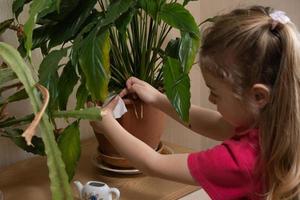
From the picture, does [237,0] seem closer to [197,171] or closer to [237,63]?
[237,63]

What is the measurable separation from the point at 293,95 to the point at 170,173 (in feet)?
0.95

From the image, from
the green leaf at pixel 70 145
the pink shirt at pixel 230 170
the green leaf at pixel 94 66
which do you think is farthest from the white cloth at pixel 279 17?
the green leaf at pixel 70 145

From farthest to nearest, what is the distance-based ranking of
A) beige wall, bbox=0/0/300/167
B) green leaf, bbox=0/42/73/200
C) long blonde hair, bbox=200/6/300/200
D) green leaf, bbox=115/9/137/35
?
beige wall, bbox=0/0/300/167 → green leaf, bbox=115/9/137/35 → long blonde hair, bbox=200/6/300/200 → green leaf, bbox=0/42/73/200

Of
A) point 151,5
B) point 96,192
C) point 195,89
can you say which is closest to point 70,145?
point 96,192

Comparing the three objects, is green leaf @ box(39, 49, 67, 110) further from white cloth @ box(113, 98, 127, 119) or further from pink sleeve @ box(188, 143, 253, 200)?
pink sleeve @ box(188, 143, 253, 200)

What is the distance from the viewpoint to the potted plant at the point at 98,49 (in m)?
0.86

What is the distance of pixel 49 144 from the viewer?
64 cm

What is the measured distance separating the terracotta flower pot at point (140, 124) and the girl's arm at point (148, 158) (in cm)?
14

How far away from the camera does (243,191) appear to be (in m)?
0.90

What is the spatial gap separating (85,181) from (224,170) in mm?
389

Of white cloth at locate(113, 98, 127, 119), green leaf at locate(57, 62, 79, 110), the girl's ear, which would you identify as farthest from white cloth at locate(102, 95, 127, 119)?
the girl's ear

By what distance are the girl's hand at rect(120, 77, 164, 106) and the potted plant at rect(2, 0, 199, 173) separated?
0.03 meters

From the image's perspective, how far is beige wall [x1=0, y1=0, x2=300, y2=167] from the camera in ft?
4.14

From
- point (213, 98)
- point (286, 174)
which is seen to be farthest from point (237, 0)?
point (286, 174)
